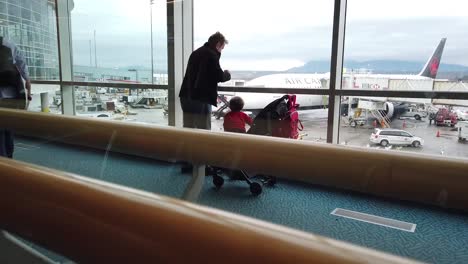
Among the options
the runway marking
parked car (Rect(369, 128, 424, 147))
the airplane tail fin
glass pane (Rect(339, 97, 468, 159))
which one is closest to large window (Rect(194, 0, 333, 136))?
glass pane (Rect(339, 97, 468, 159))

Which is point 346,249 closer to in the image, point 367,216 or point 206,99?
point 367,216

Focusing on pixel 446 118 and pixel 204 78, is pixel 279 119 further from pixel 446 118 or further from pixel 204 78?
pixel 446 118

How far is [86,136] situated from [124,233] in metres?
1.04

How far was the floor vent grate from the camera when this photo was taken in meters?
2.03

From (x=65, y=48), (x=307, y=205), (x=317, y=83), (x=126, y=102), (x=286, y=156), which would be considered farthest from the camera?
(x=65, y=48)

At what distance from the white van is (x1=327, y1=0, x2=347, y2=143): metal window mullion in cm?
86

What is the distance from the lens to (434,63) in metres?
2.61

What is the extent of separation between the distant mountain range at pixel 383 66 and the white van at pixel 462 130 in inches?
15.0

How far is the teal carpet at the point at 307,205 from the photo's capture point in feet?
5.87

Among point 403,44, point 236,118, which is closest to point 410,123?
point 403,44

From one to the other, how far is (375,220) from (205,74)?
1.81 m

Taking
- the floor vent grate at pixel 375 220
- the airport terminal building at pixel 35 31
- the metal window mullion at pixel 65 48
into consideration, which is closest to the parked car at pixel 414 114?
the floor vent grate at pixel 375 220

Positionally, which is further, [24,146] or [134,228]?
[24,146]

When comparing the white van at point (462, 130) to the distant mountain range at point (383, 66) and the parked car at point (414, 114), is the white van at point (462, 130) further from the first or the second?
the distant mountain range at point (383, 66)
